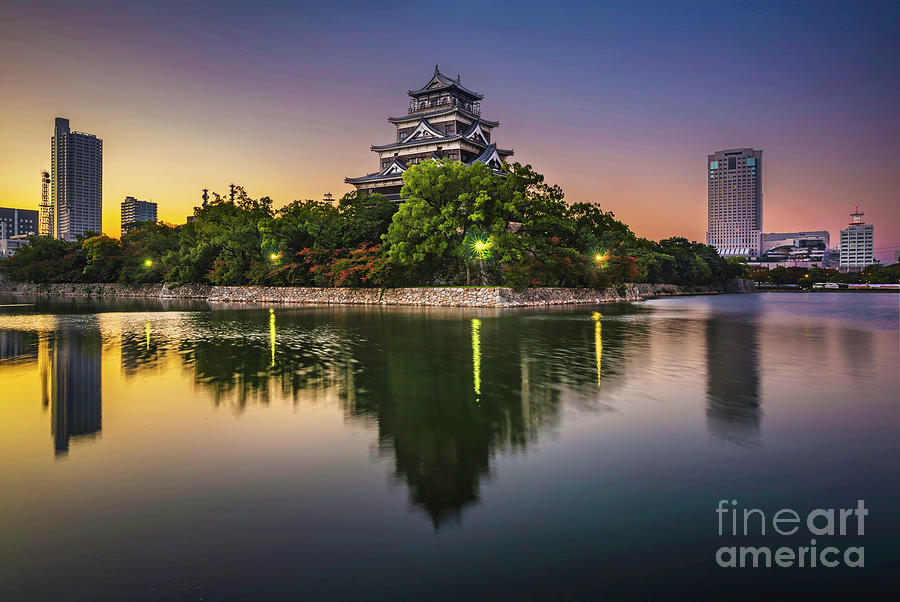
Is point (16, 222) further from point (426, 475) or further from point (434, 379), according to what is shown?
point (426, 475)

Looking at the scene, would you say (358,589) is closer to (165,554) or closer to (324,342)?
(165,554)

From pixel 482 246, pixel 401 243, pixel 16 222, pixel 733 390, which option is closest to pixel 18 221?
pixel 16 222

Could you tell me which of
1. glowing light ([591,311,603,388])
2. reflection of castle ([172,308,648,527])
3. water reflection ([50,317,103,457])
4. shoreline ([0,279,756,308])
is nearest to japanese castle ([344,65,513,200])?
shoreline ([0,279,756,308])

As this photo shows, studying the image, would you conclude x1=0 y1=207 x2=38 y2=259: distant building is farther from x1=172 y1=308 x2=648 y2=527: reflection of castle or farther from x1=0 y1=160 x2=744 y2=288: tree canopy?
x1=172 y1=308 x2=648 y2=527: reflection of castle

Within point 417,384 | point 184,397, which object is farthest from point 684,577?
point 184,397

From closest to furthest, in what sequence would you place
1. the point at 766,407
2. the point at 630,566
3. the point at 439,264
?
the point at 630,566 → the point at 766,407 → the point at 439,264

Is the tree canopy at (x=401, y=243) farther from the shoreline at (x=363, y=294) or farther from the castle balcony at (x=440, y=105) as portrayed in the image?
the castle balcony at (x=440, y=105)

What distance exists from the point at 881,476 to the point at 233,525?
559cm

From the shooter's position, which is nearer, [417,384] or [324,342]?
[417,384]

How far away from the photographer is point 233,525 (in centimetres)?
402

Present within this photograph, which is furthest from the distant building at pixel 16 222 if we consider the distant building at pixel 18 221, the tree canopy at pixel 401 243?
the tree canopy at pixel 401 243

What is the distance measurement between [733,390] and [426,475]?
20.9ft

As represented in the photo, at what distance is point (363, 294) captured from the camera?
41.7 meters

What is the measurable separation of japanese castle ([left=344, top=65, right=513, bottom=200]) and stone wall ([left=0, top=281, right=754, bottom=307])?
16.2 metres
